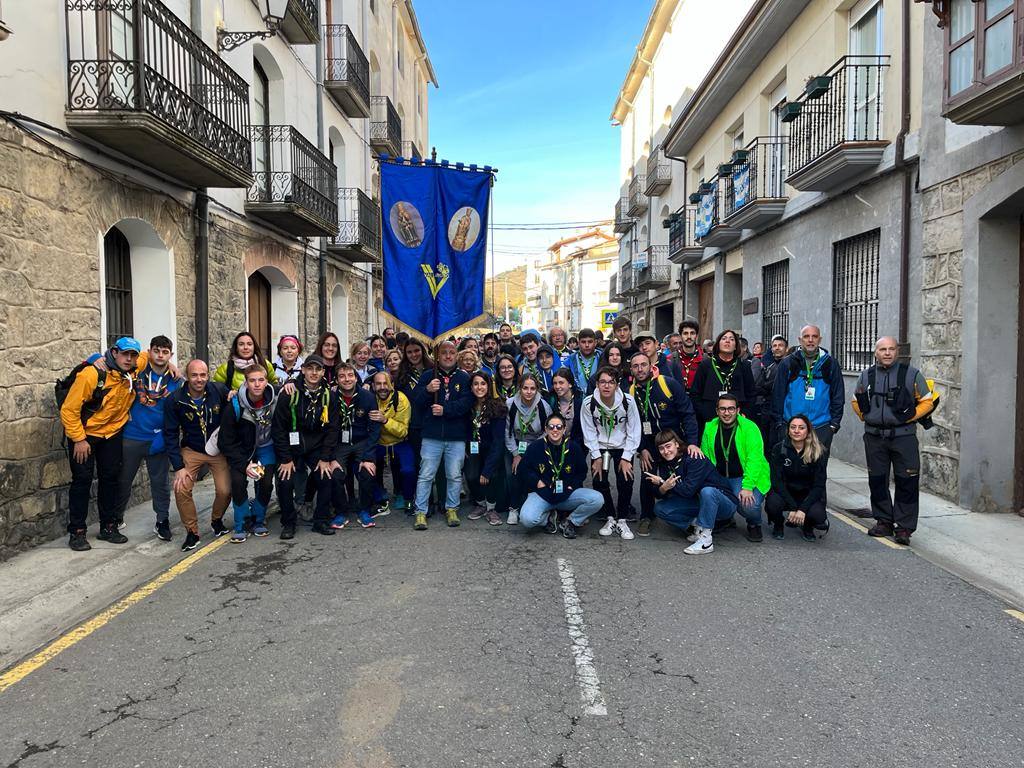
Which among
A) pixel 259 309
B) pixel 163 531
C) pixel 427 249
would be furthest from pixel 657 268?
pixel 163 531

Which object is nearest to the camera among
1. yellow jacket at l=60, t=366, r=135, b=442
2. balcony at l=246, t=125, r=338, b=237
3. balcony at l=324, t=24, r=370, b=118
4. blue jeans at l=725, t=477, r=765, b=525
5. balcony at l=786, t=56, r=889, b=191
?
yellow jacket at l=60, t=366, r=135, b=442

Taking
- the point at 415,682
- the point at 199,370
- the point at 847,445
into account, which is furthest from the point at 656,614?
the point at 847,445

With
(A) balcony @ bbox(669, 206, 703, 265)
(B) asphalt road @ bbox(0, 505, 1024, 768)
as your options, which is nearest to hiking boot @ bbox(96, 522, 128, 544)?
(B) asphalt road @ bbox(0, 505, 1024, 768)

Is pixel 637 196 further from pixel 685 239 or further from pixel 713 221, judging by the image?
pixel 713 221

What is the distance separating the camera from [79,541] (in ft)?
18.9

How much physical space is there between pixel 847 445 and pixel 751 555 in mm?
5679

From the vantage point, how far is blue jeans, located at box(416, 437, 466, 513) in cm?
683

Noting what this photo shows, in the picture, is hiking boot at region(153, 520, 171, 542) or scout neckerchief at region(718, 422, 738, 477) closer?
hiking boot at region(153, 520, 171, 542)

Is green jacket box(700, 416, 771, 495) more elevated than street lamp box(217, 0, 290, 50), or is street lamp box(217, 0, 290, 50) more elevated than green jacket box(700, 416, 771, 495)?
street lamp box(217, 0, 290, 50)

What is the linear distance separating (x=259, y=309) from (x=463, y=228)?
5307 millimetres

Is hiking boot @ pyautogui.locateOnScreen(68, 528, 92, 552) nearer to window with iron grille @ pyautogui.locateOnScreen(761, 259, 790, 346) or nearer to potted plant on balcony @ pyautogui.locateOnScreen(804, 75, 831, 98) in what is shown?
potted plant on balcony @ pyautogui.locateOnScreen(804, 75, 831, 98)

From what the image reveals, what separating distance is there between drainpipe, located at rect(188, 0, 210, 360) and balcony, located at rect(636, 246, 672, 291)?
17.3 meters

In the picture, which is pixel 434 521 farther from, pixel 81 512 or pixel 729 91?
pixel 729 91

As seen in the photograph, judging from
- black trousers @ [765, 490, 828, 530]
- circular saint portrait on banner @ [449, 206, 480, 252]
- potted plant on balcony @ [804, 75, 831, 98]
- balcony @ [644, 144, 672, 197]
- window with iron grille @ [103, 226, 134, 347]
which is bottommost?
black trousers @ [765, 490, 828, 530]
